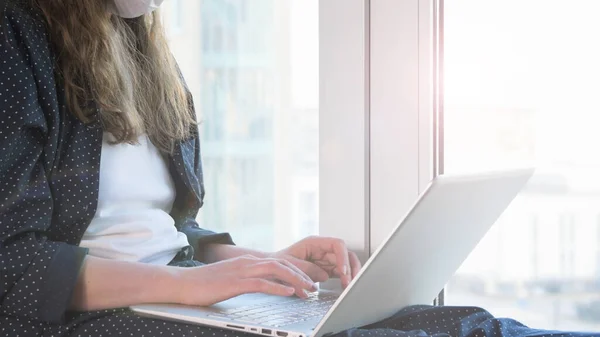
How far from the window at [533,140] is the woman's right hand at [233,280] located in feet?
1.55

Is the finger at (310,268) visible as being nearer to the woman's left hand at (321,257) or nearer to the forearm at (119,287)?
the woman's left hand at (321,257)

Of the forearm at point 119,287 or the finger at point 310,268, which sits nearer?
the forearm at point 119,287

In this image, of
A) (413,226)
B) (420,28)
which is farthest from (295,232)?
(413,226)

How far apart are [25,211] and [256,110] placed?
624 millimetres

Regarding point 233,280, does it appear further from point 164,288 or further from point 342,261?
point 342,261

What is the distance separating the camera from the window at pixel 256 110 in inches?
60.0

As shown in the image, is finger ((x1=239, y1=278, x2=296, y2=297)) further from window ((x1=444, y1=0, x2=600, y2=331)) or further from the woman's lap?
window ((x1=444, y1=0, x2=600, y2=331))

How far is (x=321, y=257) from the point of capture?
132cm

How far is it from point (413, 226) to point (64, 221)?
456 mm

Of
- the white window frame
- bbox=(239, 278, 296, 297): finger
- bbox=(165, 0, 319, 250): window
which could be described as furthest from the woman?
bbox=(165, 0, 319, 250): window

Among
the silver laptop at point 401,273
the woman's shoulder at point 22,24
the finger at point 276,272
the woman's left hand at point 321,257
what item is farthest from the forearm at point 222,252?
the woman's shoulder at point 22,24

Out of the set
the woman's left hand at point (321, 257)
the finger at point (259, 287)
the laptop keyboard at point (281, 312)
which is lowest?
the laptop keyboard at point (281, 312)

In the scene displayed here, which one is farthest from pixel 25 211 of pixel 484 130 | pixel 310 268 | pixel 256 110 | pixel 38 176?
pixel 484 130

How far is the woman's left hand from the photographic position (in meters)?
1.28
